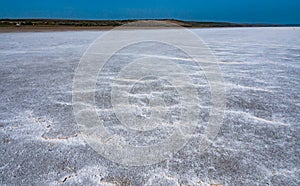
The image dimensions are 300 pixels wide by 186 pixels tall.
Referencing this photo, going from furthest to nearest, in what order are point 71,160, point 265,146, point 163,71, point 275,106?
1. point 163,71
2. point 275,106
3. point 265,146
4. point 71,160

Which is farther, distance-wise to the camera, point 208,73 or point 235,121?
point 208,73

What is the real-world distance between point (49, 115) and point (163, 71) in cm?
172

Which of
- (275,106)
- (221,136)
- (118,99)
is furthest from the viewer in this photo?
(118,99)

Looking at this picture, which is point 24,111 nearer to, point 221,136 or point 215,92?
point 221,136

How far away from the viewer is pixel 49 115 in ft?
5.40

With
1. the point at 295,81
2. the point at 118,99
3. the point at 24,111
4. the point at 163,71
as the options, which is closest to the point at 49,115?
the point at 24,111

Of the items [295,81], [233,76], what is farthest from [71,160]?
[295,81]

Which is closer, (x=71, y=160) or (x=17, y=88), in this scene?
(x=71, y=160)

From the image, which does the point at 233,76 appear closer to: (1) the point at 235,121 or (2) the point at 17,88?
(1) the point at 235,121

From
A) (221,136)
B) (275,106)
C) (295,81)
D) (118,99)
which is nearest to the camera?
(221,136)

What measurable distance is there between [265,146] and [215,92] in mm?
933

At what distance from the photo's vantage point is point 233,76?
9.18ft

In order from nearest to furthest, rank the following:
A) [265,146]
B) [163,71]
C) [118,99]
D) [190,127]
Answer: [265,146] → [190,127] → [118,99] → [163,71]

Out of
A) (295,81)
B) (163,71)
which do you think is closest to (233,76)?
(295,81)
